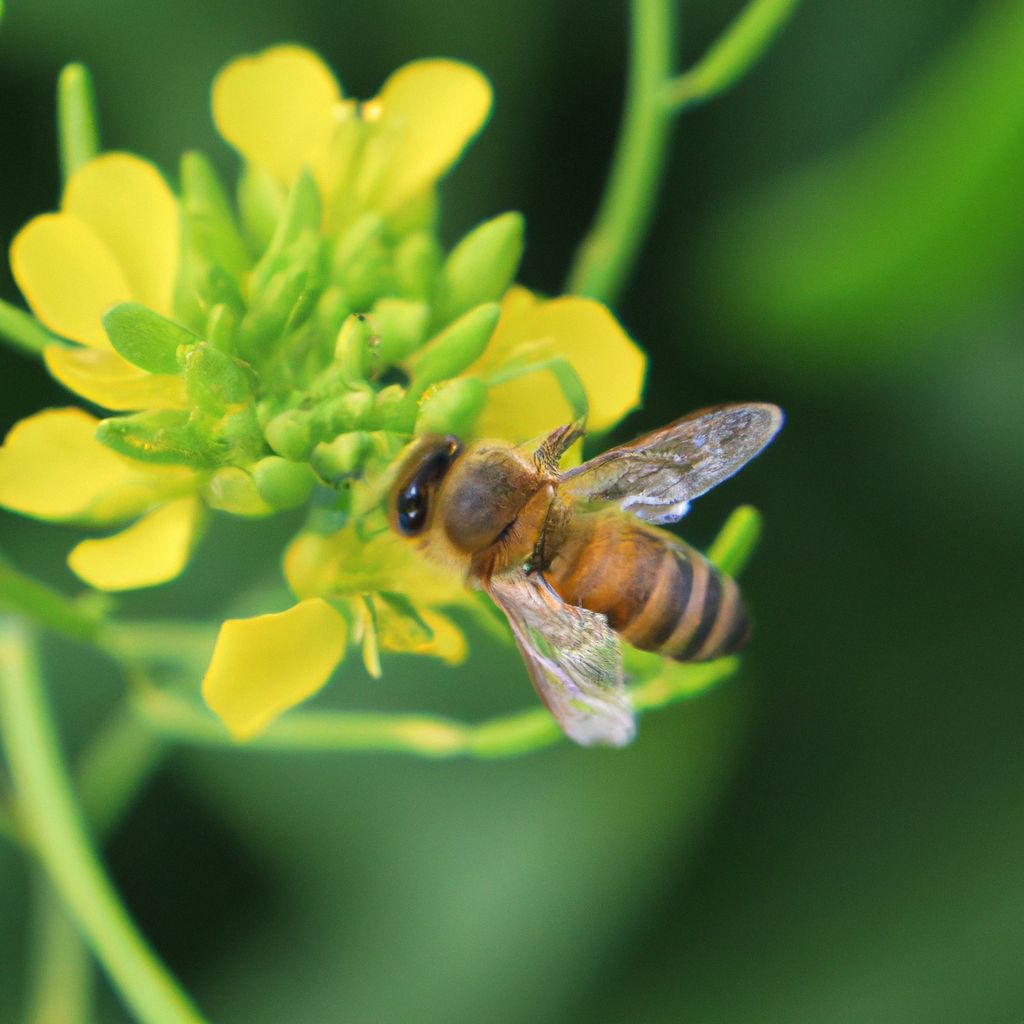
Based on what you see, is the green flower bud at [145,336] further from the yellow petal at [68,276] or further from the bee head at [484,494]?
the bee head at [484,494]

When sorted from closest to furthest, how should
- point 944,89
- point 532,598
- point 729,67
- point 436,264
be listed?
point 532,598 < point 436,264 < point 729,67 < point 944,89

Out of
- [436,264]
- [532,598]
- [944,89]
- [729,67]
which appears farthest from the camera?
Answer: [944,89]

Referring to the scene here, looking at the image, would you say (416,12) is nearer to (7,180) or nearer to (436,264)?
(7,180)

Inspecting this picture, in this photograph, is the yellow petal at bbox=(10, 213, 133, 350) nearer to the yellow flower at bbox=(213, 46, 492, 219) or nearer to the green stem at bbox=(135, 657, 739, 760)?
the yellow flower at bbox=(213, 46, 492, 219)

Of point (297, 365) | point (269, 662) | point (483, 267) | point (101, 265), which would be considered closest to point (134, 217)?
point (101, 265)

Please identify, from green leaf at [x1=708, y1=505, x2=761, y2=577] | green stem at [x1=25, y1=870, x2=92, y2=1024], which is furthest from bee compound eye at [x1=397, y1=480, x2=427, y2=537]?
green stem at [x1=25, y1=870, x2=92, y2=1024]

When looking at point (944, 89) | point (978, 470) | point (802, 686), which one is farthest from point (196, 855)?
point (944, 89)

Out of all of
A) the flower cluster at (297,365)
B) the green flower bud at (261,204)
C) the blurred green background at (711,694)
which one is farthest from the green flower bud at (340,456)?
the blurred green background at (711,694)
